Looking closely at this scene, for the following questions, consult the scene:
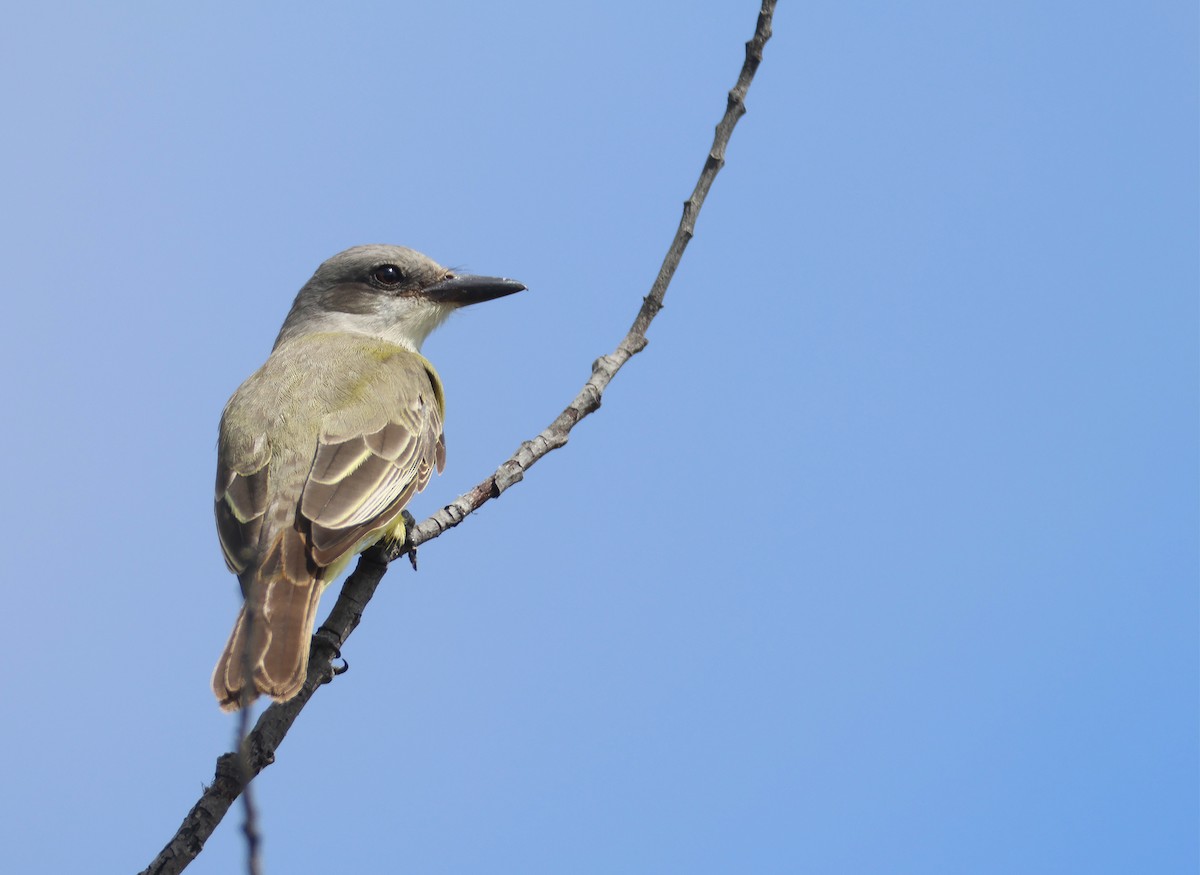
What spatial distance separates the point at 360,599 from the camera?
179 inches

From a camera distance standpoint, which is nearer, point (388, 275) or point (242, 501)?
point (242, 501)

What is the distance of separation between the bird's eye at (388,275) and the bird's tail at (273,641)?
10.6 feet

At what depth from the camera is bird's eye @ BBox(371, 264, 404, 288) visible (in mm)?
7523

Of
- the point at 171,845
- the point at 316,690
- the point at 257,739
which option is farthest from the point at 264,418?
the point at 171,845

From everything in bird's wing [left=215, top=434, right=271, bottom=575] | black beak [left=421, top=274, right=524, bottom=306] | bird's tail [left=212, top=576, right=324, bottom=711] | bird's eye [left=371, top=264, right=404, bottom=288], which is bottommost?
bird's tail [left=212, top=576, right=324, bottom=711]

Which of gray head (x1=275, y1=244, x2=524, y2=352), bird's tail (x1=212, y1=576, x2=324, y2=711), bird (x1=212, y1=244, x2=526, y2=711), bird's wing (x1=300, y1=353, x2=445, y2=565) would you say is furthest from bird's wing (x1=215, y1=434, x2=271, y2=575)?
gray head (x1=275, y1=244, x2=524, y2=352)

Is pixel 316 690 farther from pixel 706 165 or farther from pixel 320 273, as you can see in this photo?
pixel 320 273

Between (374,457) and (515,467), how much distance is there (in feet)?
3.25

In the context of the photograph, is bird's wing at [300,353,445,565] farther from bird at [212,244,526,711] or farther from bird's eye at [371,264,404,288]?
bird's eye at [371,264,404,288]

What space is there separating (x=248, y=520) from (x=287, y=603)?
2.11 ft

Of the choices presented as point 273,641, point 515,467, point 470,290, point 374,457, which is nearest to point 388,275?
point 470,290

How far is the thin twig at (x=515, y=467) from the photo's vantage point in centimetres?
390

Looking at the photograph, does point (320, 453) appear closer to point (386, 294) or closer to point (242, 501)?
point (242, 501)

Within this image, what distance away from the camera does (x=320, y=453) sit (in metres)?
5.29
